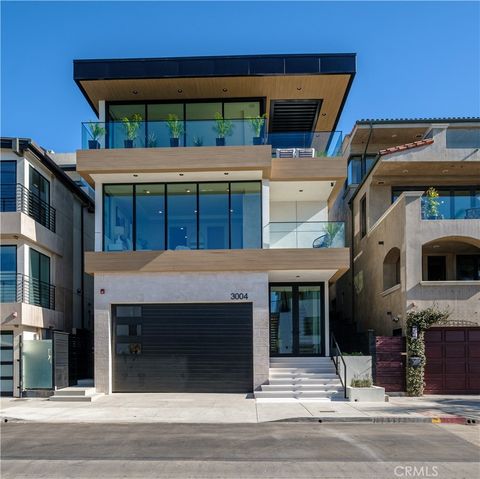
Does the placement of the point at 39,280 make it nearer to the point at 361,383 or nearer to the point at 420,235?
the point at 361,383

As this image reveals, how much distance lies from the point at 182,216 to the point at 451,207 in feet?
31.5

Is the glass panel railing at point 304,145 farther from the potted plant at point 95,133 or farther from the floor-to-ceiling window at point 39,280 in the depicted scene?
the floor-to-ceiling window at point 39,280

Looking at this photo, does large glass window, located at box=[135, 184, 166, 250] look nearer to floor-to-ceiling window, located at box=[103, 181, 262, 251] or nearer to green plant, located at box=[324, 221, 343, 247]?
floor-to-ceiling window, located at box=[103, 181, 262, 251]

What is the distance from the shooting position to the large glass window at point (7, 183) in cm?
2200

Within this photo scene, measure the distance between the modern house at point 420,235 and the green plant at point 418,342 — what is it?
392mm

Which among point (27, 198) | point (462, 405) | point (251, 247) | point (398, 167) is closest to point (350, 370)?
point (462, 405)

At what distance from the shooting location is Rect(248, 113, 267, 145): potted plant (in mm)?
21922

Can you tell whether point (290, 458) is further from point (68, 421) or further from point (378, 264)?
point (378, 264)

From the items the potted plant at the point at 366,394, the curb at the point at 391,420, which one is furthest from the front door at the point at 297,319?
the curb at the point at 391,420

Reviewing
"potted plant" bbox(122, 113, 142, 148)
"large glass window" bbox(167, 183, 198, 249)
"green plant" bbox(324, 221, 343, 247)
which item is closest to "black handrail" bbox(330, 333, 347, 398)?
"green plant" bbox(324, 221, 343, 247)

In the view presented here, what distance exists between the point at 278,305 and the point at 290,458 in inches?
520

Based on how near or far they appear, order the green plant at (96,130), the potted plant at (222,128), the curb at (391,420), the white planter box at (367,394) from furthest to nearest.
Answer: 1. the green plant at (96,130)
2. the potted plant at (222,128)
3. the white planter box at (367,394)
4. the curb at (391,420)

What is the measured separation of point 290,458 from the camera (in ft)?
34.6

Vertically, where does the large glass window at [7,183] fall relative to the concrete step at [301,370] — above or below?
above
